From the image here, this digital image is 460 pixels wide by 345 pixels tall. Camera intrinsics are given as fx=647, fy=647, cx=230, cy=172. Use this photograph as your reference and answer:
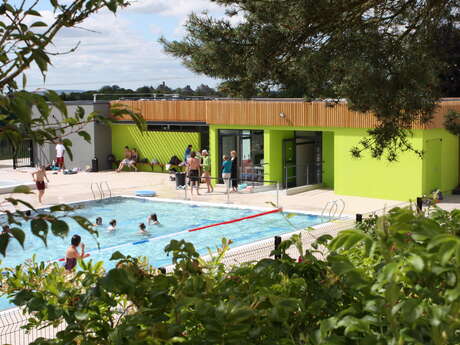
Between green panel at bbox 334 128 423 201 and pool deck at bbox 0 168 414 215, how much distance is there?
0.39 metres

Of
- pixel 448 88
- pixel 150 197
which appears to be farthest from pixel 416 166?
pixel 448 88

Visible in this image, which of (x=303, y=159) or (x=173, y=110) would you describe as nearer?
(x=303, y=159)

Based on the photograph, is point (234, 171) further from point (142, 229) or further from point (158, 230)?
point (142, 229)

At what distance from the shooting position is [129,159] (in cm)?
3120

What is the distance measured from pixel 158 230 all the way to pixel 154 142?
40.3 feet

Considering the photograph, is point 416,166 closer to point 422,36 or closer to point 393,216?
point 422,36

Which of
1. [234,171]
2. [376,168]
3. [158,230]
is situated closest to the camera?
[158,230]

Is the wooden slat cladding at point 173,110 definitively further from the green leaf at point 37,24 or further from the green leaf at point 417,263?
the green leaf at point 417,263

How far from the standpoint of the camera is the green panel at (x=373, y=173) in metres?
21.2

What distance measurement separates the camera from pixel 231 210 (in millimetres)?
21234

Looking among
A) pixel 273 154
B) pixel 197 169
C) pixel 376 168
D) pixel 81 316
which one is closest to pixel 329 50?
pixel 81 316

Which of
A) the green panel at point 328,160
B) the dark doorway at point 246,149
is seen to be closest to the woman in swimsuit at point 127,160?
the dark doorway at point 246,149

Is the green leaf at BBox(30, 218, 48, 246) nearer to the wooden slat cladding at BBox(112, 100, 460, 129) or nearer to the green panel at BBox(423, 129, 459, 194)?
the wooden slat cladding at BBox(112, 100, 460, 129)

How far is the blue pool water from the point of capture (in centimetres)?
1673
